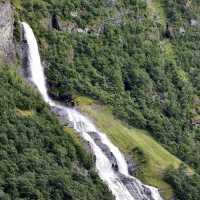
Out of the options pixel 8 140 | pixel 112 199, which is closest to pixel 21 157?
pixel 8 140

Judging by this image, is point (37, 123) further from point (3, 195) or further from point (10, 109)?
point (3, 195)

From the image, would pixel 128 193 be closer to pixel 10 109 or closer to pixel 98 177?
pixel 98 177

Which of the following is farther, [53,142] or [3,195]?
[53,142]

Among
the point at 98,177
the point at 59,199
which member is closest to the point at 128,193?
the point at 98,177

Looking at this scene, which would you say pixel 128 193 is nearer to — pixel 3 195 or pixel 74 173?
pixel 74 173

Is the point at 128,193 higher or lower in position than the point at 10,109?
lower
